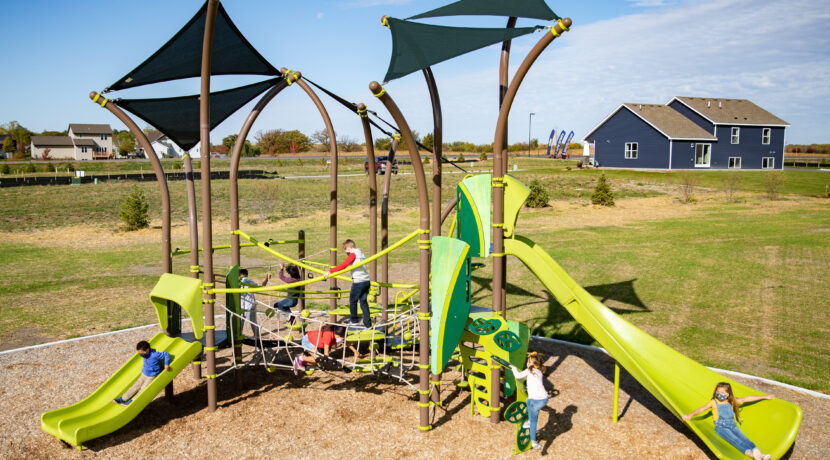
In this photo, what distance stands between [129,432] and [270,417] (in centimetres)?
173

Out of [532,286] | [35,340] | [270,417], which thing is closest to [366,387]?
[270,417]

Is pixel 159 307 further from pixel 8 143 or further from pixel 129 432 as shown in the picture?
pixel 8 143

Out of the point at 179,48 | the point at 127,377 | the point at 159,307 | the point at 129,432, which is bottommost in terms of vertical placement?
the point at 129,432

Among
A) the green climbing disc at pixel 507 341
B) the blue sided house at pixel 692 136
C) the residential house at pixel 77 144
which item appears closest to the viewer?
the green climbing disc at pixel 507 341

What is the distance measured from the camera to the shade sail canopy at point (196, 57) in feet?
27.3

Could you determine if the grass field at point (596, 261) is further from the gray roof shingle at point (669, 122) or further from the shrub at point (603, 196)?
the gray roof shingle at point (669, 122)

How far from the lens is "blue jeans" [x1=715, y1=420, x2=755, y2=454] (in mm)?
6152

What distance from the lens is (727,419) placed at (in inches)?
246

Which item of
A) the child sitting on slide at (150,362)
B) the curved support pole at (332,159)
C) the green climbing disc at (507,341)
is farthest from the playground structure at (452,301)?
the curved support pole at (332,159)

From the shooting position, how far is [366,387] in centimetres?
848

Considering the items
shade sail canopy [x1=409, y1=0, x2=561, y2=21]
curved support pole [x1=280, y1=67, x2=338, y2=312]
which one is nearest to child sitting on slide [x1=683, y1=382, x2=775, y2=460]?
shade sail canopy [x1=409, y1=0, x2=561, y2=21]

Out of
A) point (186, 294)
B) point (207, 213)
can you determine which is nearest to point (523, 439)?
point (186, 294)

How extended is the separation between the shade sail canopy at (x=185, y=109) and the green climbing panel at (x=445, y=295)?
4837 mm

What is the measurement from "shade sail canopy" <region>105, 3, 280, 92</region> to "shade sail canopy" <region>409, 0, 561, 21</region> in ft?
10.4
